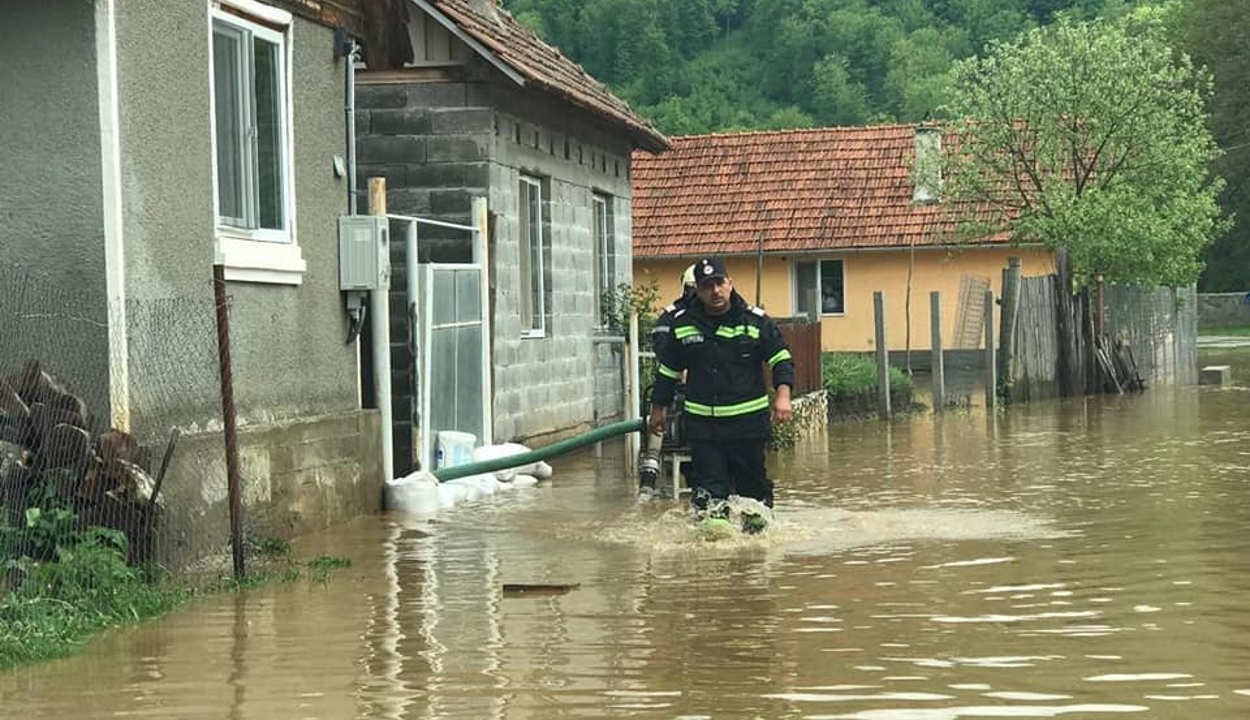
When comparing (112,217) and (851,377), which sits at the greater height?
(112,217)

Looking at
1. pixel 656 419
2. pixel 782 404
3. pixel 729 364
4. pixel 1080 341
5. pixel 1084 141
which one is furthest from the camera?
pixel 1084 141

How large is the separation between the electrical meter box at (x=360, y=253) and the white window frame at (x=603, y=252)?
9.48m

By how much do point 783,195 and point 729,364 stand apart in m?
32.9

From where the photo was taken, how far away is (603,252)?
24766mm

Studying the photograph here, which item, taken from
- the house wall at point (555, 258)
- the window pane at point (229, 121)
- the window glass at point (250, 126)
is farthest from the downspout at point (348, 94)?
the house wall at point (555, 258)

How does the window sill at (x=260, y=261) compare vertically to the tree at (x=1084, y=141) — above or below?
below

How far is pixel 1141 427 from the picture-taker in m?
23.3

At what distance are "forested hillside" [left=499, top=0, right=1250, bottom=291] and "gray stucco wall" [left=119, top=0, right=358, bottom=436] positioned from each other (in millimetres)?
62422

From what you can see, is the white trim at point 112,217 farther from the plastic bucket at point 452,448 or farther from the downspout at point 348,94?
the plastic bucket at point 452,448

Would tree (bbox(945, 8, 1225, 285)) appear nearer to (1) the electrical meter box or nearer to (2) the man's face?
(1) the electrical meter box

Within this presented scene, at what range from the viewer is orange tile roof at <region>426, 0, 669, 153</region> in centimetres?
1850

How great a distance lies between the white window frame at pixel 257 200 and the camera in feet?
41.7

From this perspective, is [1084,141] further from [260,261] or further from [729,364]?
[260,261]

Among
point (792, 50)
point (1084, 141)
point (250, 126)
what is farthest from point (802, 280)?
point (792, 50)
